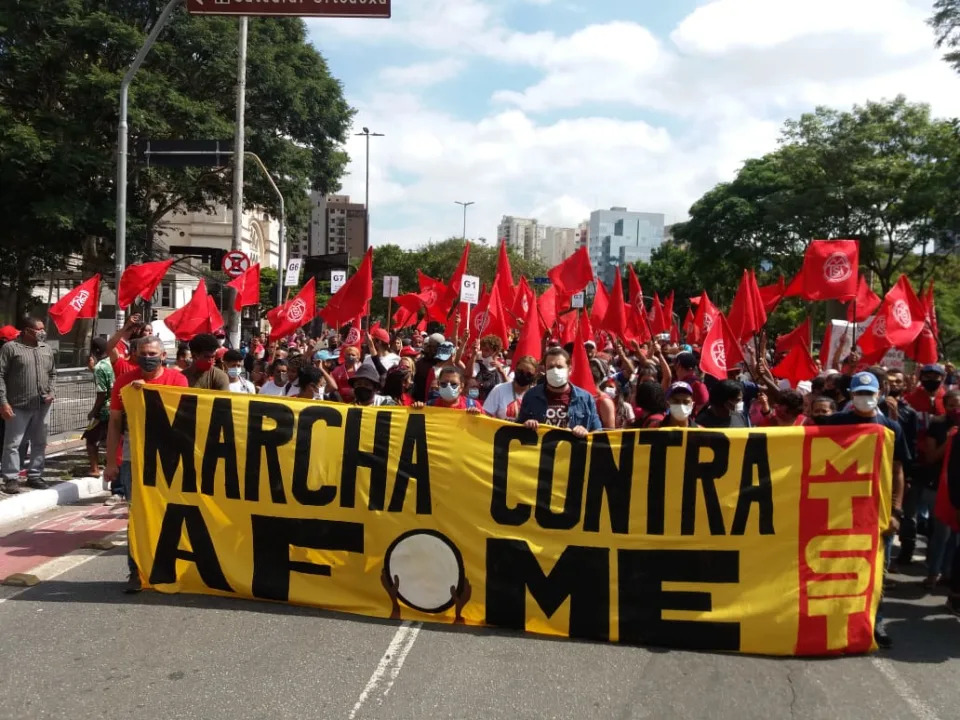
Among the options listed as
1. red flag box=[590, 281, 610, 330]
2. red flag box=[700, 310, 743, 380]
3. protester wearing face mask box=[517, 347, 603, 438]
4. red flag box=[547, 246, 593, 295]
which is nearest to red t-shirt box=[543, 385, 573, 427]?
protester wearing face mask box=[517, 347, 603, 438]

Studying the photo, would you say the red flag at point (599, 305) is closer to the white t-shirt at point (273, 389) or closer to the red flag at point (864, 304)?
the red flag at point (864, 304)

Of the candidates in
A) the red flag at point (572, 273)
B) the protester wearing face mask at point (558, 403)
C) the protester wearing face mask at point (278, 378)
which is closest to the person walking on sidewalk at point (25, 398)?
the protester wearing face mask at point (278, 378)

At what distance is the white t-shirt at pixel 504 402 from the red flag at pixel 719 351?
2236mm

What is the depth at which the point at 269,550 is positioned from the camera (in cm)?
570

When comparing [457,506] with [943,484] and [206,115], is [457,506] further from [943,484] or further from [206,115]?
[206,115]

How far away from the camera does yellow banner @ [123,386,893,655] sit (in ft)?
17.0

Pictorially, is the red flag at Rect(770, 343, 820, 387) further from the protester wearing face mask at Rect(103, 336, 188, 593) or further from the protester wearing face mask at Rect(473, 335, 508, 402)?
the protester wearing face mask at Rect(103, 336, 188, 593)

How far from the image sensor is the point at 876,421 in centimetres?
594

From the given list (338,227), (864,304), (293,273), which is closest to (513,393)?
(864,304)

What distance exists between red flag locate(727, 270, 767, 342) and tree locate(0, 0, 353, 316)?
19059mm

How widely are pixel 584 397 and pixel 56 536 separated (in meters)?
4.59

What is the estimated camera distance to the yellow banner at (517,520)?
518cm

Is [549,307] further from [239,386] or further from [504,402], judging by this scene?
[504,402]

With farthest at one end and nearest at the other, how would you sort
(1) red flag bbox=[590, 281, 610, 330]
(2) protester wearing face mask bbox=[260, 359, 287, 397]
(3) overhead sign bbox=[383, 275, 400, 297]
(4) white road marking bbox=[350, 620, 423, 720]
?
(3) overhead sign bbox=[383, 275, 400, 297] → (1) red flag bbox=[590, 281, 610, 330] → (2) protester wearing face mask bbox=[260, 359, 287, 397] → (4) white road marking bbox=[350, 620, 423, 720]
